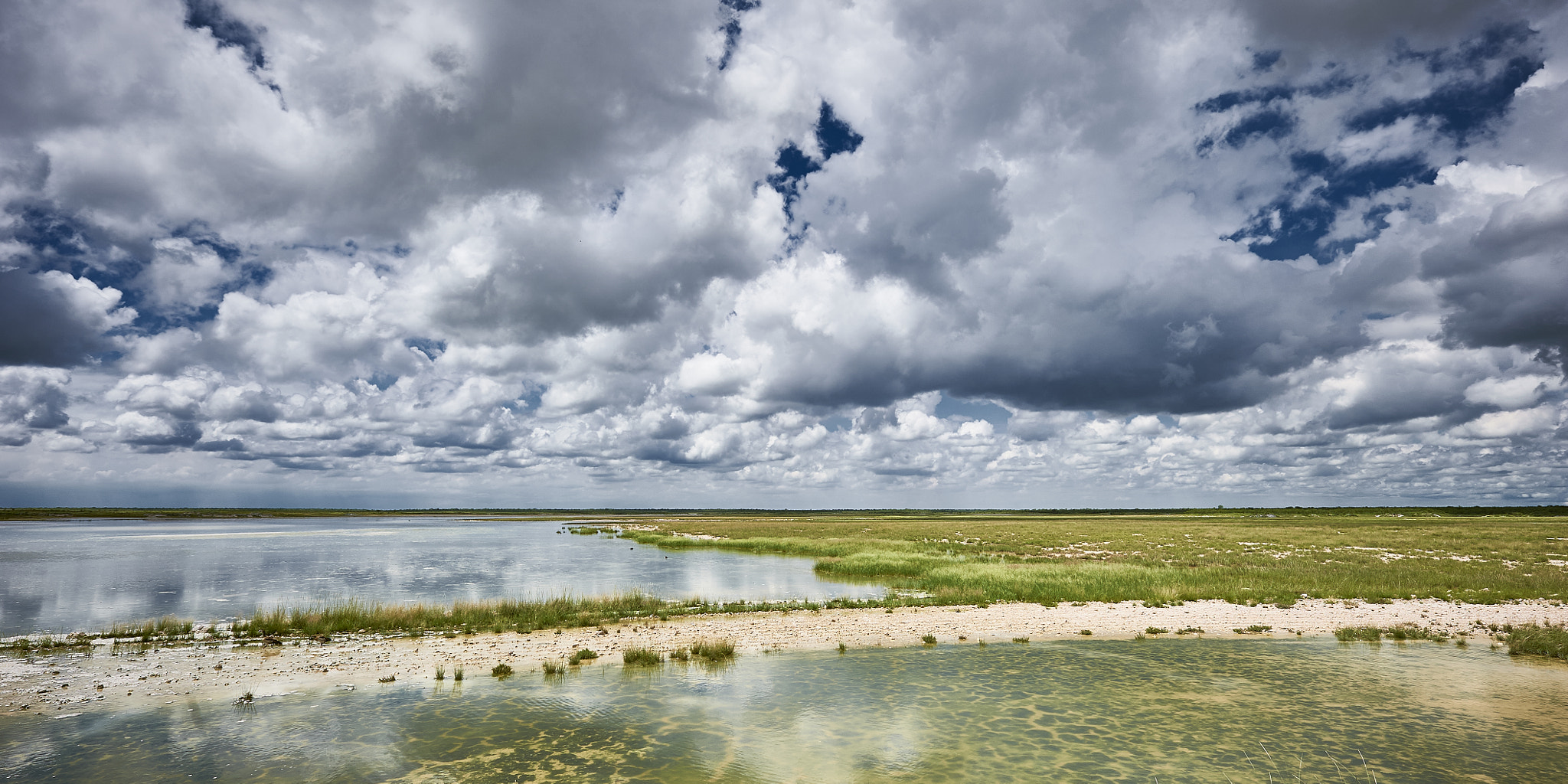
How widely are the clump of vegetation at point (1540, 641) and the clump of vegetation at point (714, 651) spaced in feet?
83.7

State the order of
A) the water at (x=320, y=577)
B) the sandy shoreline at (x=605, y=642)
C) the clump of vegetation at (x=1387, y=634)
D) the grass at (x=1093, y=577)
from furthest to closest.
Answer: the water at (x=320, y=577) → the grass at (x=1093, y=577) → the clump of vegetation at (x=1387, y=634) → the sandy shoreline at (x=605, y=642)

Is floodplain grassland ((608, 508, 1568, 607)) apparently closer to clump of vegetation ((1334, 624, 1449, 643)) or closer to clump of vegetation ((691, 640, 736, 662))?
clump of vegetation ((1334, 624, 1449, 643))

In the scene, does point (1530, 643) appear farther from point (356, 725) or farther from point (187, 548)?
point (187, 548)

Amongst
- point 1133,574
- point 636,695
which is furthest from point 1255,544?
point 636,695

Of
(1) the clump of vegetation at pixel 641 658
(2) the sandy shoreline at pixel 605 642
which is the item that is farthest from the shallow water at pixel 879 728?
(2) the sandy shoreline at pixel 605 642

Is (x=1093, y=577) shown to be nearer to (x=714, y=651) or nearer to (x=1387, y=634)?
(x=1387, y=634)

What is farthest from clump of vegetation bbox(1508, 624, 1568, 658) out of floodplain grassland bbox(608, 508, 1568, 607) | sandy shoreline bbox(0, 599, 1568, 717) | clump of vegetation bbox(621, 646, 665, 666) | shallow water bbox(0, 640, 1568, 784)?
clump of vegetation bbox(621, 646, 665, 666)

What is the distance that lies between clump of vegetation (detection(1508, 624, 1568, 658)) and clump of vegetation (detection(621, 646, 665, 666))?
27.8 meters

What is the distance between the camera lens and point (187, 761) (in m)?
13.4

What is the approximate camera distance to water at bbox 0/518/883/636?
3522 cm

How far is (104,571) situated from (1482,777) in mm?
74939

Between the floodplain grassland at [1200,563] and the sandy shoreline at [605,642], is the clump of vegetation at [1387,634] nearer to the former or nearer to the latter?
the sandy shoreline at [605,642]

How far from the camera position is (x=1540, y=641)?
22.2 metres

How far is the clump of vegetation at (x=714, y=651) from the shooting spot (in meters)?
22.7
